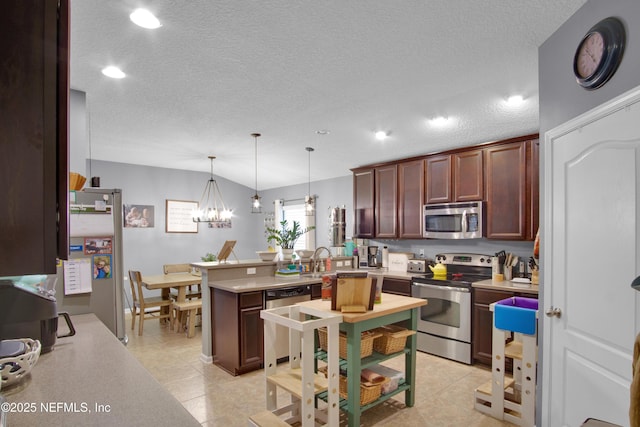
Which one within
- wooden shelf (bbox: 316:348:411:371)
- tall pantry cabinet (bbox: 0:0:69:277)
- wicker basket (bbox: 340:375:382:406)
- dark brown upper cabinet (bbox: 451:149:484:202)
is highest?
dark brown upper cabinet (bbox: 451:149:484:202)

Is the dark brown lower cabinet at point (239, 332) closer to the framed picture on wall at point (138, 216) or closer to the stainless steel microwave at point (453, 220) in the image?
the stainless steel microwave at point (453, 220)

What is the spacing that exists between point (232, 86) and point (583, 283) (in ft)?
9.69

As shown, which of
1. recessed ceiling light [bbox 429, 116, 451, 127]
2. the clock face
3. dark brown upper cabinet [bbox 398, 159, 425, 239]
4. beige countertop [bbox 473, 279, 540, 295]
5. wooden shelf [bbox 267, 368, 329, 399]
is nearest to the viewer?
the clock face

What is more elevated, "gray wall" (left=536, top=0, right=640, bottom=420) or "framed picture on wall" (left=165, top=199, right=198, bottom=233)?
"gray wall" (left=536, top=0, right=640, bottom=420)

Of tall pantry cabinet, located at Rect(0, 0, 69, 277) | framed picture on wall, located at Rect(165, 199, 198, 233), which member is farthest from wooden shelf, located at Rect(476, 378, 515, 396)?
framed picture on wall, located at Rect(165, 199, 198, 233)

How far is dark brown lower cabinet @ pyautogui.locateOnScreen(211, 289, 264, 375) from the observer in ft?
11.0

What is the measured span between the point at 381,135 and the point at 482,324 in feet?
7.81

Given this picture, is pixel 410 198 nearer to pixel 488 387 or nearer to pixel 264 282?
pixel 264 282

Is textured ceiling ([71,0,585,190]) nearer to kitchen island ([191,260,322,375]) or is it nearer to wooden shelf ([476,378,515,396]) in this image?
kitchen island ([191,260,322,375])

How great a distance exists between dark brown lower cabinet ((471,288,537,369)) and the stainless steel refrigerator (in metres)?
3.25

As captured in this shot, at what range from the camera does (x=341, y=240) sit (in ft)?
18.6

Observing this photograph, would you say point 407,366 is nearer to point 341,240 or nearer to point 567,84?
point 567,84

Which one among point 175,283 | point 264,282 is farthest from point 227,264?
point 175,283

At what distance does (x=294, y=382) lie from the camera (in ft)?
7.48
